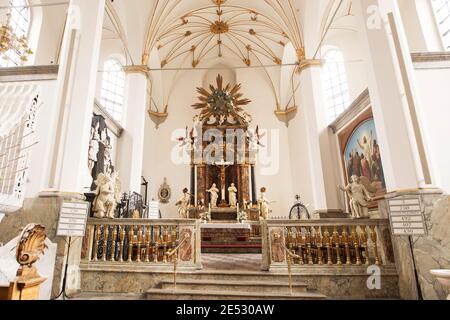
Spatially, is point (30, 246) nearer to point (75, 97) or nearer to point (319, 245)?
point (75, 97)

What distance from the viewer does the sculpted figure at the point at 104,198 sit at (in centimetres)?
574

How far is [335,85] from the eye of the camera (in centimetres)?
1022

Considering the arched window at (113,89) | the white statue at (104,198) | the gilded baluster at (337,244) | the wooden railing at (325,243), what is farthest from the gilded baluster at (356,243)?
the arched window at (113,89)

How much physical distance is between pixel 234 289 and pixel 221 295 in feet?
1.10

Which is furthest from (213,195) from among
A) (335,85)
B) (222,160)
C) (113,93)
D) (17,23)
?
(17,23)

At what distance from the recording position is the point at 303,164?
43.0 ft

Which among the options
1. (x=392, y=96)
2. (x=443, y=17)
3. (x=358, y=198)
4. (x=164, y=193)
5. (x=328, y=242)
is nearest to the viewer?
(x=328, y=242)

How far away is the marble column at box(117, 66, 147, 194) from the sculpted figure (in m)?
2.63

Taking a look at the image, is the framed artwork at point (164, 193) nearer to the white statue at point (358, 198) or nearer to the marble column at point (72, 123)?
the marble column at point (72, 123)

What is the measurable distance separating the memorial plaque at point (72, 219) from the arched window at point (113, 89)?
21.1ft

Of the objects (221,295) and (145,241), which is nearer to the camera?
(221,295)

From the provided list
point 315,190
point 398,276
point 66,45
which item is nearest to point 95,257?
point 66,45

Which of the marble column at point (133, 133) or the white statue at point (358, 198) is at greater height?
the marble column at point (133, 133)
